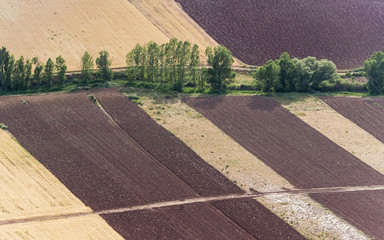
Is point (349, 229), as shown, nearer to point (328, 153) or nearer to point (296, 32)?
point (328, 153)

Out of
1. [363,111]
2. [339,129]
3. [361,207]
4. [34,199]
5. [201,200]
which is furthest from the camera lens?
[363,111]

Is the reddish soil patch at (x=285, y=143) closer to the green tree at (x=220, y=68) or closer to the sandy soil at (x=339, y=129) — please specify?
the sandy soil at (x=339, y=129)

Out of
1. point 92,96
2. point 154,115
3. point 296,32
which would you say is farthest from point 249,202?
point 296,32

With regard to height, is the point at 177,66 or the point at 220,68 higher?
the point at 220,68

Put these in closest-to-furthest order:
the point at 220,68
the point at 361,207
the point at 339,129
A: 1. the point at 361,207
2. the point at 339,129
3. the point at 220,68

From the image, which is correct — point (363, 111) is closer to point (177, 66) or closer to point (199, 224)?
point (177, 66)

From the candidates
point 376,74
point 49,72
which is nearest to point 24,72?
point 49,72

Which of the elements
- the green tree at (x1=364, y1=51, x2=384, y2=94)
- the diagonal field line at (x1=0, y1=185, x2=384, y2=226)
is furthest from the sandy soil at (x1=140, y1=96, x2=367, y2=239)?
the green tree at (x1=364, y1=51, x2=384, y2=94)
